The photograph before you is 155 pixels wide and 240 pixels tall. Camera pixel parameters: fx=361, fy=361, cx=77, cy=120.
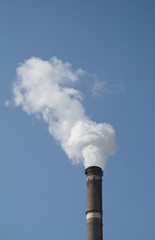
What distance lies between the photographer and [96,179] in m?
30.8

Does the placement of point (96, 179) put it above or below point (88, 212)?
above

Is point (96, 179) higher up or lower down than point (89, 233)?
Result: higher up

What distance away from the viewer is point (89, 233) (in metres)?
28.6

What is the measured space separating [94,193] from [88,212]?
Result: 1.62 m

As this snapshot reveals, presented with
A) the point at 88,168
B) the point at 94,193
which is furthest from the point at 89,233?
the point at 88,168

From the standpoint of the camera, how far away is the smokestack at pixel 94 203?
28609 millimetres

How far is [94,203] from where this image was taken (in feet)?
97.1

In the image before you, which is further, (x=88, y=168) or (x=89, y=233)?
(x=88, y=168)

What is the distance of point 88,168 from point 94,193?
2.49 m

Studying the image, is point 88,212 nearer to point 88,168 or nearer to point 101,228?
point 101,228

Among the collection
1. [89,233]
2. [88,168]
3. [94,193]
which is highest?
[88,168]

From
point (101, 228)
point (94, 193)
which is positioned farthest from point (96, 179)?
point (101, 228)

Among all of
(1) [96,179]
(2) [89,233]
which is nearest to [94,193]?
(1) [96,179]

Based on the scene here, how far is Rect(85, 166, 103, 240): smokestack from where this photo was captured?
28609 mm
